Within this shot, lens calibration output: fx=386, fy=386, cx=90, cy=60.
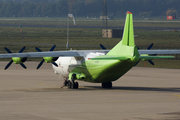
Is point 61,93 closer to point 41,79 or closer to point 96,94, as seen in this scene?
point 96,94

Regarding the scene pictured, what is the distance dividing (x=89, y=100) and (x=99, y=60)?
659 cm

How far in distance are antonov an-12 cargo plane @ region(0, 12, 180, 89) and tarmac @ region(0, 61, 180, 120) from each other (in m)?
1.71

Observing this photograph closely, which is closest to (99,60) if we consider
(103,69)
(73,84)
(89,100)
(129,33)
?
(103,69)

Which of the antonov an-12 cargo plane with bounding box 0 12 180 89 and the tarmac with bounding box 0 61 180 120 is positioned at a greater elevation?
the antonov an-12 cargo plane with bounding box 0 12 180 89

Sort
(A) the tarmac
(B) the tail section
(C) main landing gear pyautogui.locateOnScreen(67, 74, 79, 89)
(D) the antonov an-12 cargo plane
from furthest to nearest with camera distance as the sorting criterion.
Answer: (C) main landing gear pyautogui.locateOnScreen(67, 74, 79, 89) → (B) the tail section → (D) the antonov an-12 cargo plane → (A) the tarmac

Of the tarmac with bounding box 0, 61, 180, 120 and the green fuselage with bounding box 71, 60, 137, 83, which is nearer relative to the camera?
the tarmac with bounding box 0, 61, 180, 120

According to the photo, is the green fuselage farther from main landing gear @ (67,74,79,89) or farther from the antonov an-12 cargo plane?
main landing gear @ (67,74,79,89)

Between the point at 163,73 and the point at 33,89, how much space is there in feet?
77.1

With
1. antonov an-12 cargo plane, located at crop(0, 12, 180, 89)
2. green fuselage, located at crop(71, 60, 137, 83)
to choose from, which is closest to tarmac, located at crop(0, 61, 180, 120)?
green fuselage, located at crop(71, 60, 137, 83)

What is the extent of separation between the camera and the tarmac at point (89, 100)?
79.5 feet

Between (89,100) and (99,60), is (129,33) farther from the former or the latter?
(89,100)

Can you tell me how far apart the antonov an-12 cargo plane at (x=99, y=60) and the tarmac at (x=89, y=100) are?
1706mm

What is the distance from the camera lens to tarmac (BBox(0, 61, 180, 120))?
24234mm

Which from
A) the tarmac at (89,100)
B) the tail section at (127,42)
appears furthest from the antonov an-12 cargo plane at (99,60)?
the tarmac at (89,100)
